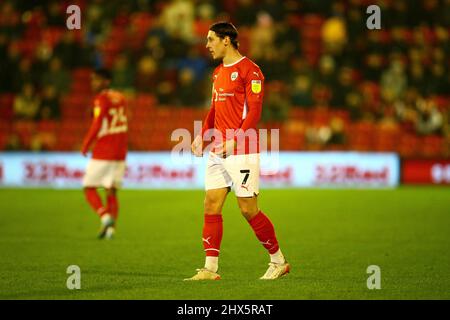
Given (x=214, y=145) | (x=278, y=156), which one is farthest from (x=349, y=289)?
(x=278, y=156)

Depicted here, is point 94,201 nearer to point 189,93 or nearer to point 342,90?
point 189,93

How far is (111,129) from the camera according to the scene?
12.4 meters

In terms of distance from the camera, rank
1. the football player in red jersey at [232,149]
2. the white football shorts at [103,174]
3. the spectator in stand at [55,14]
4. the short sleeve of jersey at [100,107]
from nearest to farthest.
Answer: the football player in red jersey at [232,149], the short sleeve of jersey at [100,107], the white football shorts at [103,174], the spectator in stand at [55,14]

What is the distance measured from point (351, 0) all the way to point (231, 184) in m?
17.9

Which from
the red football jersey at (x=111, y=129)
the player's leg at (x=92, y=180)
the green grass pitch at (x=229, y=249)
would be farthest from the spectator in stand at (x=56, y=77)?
the player's leg at (x=92, y=180)

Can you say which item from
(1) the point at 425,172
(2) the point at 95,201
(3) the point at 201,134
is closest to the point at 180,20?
(1) the point at 425,172

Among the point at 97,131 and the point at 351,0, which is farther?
the point at 351,0

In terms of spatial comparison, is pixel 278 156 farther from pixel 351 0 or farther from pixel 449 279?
pixel 449 279

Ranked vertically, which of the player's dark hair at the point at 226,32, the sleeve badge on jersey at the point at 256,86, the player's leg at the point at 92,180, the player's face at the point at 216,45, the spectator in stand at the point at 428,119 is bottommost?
the player's leg at the point at 92,180

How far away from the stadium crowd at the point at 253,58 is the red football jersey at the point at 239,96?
1383 cm

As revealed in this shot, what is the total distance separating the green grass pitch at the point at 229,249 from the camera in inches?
290

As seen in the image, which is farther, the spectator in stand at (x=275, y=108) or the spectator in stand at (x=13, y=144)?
the spectator in stand at (x=275, y=108)

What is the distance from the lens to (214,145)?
8039mm

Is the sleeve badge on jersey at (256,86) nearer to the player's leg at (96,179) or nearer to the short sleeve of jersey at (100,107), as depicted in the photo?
the short sleeve of jersey at (100,107)
